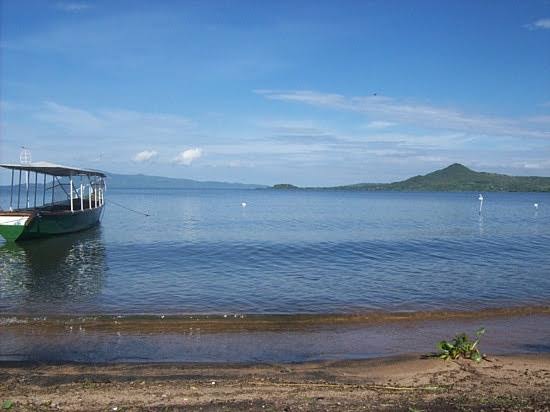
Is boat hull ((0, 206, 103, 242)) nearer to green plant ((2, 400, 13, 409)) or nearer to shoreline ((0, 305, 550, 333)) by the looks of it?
shoreline ((0, 305, 550, 333))

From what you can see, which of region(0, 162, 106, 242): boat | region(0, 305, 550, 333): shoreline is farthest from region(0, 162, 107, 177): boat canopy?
region(0, 305, 550, 333): shoreline

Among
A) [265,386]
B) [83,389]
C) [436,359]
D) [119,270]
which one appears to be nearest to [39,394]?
[83,389]

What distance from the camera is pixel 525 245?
36125 mm

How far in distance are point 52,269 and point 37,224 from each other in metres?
10.9

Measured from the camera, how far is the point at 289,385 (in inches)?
351

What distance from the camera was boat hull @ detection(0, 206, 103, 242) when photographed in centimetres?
3300

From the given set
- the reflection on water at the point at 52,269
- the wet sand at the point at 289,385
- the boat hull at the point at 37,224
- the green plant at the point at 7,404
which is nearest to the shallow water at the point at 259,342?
the wet sand at the point at 289,385

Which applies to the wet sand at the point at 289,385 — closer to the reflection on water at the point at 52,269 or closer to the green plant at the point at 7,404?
the green plant at the point at 7,404

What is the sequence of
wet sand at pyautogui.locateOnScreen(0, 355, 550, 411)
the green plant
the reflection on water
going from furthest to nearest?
the reflection on water < wet sand at pyautogui.locateOnScreen(0, 355, 550, 411) < the green plant

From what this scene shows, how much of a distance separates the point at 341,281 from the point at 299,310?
18.1 feet

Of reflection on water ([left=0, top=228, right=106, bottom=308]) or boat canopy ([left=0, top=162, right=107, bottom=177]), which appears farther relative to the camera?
boat canopy ([left=0, top=162, right=107, bottom=177])

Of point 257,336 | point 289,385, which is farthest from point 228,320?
point 289,385

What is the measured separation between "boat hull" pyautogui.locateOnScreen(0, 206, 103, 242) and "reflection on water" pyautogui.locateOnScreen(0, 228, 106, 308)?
0.62 meters

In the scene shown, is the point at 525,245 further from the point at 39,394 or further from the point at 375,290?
the point at 39,394
